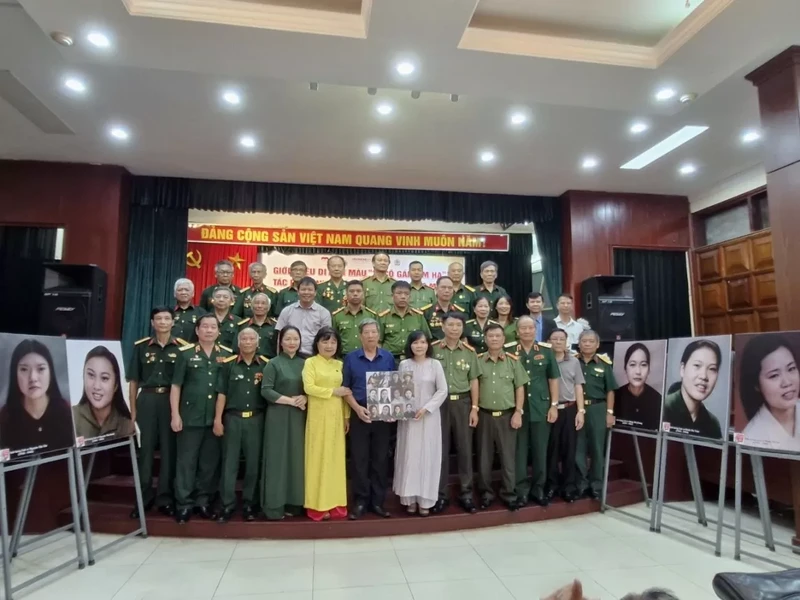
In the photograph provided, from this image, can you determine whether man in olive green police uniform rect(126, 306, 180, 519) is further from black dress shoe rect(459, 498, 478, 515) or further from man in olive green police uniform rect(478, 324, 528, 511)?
man in olive green police uniform rect(478, 324, 528, 511)

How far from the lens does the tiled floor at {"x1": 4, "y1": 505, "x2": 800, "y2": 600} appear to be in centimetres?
253

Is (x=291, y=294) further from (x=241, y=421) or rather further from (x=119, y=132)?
(x=119, y=132)

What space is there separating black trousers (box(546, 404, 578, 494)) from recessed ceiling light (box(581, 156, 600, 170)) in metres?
2.93

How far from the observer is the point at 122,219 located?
5.80 meters

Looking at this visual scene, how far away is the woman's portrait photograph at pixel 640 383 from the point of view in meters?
3.60

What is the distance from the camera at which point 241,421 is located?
3369mm

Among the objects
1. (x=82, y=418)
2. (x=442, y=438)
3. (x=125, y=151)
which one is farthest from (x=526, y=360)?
(x=125, y=151)

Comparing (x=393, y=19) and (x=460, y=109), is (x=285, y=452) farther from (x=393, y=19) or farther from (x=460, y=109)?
(x=460, y=109)

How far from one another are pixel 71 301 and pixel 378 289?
317 cm

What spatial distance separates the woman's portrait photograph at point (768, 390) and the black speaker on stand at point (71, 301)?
5.67 metres

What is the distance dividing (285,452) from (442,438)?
1.13 m

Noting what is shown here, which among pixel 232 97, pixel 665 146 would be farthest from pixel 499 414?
pixel 665 146

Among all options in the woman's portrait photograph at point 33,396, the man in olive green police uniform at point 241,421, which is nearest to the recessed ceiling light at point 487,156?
the man in olive green police uniform at point 241,421

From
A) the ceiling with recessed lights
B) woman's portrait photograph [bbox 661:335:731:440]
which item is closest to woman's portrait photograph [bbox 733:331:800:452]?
woman's portrait photograph [bbox 661:335:731:440]
